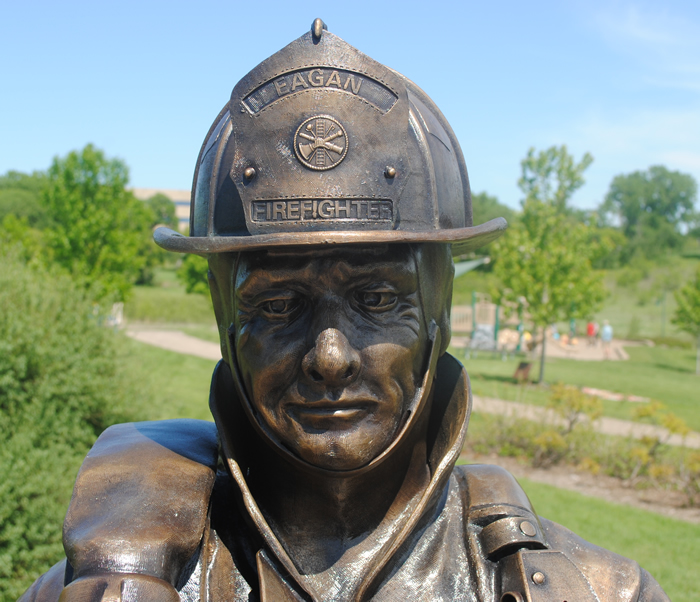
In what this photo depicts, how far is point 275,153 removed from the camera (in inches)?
67.7

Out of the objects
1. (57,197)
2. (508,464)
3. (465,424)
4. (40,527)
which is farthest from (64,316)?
(57,197)

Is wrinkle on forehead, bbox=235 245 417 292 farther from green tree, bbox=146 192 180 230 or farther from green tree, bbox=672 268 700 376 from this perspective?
green tree, bbox=146 192 180 230

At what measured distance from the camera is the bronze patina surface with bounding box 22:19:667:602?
1.68 metres

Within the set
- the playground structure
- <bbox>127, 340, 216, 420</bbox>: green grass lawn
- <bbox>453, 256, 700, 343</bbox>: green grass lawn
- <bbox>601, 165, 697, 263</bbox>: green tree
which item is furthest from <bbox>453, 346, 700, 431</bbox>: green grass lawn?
<bbox>601, 165, 697, 263</bbox>: green tree

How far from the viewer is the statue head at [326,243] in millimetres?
1692

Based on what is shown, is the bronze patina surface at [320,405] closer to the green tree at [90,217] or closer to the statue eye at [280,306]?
the statue eye at [280,306]

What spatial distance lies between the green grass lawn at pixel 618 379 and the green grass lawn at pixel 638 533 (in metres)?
3.34

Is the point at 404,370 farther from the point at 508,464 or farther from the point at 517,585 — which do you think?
the point at 508,464

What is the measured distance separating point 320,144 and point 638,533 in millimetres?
7924

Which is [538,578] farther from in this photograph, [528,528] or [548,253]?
[548,253]

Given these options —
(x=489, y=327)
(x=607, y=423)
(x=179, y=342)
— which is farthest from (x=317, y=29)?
(x=489, y=327)

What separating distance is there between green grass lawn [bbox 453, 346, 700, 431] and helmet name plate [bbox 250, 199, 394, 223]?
10.9 metres

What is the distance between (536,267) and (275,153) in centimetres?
1606

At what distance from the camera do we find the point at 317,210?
1675 mm
